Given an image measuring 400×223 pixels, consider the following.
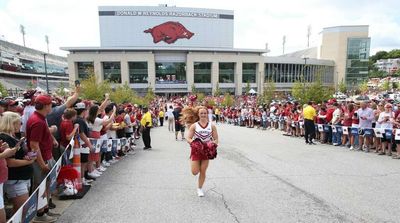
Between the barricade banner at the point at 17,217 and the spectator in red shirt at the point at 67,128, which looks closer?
the barricade banner at the point at 17,217

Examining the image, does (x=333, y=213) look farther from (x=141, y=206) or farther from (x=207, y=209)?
(x=141, y=206)

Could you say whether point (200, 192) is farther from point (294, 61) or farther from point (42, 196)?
point (294, 61)

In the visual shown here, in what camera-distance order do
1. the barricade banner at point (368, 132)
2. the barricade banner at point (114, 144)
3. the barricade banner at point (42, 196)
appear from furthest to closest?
1. the barricade banner at point (368, 132)
2. the barricade banner at point (114, 144)
3. the barricade banner at point (42, 196)

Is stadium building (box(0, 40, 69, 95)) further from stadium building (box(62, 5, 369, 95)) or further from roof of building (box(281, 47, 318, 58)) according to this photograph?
roof of building (box(281, 47, 318, 58))

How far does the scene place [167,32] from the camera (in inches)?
2990

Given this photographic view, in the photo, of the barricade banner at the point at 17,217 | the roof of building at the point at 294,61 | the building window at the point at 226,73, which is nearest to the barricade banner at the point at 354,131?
the barricade banner at the point at 17,217

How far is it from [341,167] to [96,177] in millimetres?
6490

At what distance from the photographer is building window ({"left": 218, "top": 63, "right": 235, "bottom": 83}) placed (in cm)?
7556

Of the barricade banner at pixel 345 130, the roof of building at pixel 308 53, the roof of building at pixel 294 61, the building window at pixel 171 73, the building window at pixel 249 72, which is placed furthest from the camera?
the roof of building at pixel 308 53

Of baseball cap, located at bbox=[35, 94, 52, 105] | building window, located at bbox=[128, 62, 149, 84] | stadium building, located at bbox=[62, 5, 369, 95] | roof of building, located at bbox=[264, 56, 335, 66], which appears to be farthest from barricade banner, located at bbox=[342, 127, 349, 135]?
roof of building, located at bbox=[264, 56, 335, 66]

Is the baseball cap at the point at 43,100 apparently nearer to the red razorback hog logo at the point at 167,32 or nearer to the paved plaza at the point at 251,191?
the paved plaza at the point at 251,191

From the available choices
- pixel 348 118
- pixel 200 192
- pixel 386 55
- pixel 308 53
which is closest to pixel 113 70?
pixel 348 118

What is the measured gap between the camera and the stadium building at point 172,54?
7062 cm

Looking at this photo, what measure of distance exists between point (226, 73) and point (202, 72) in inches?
266
